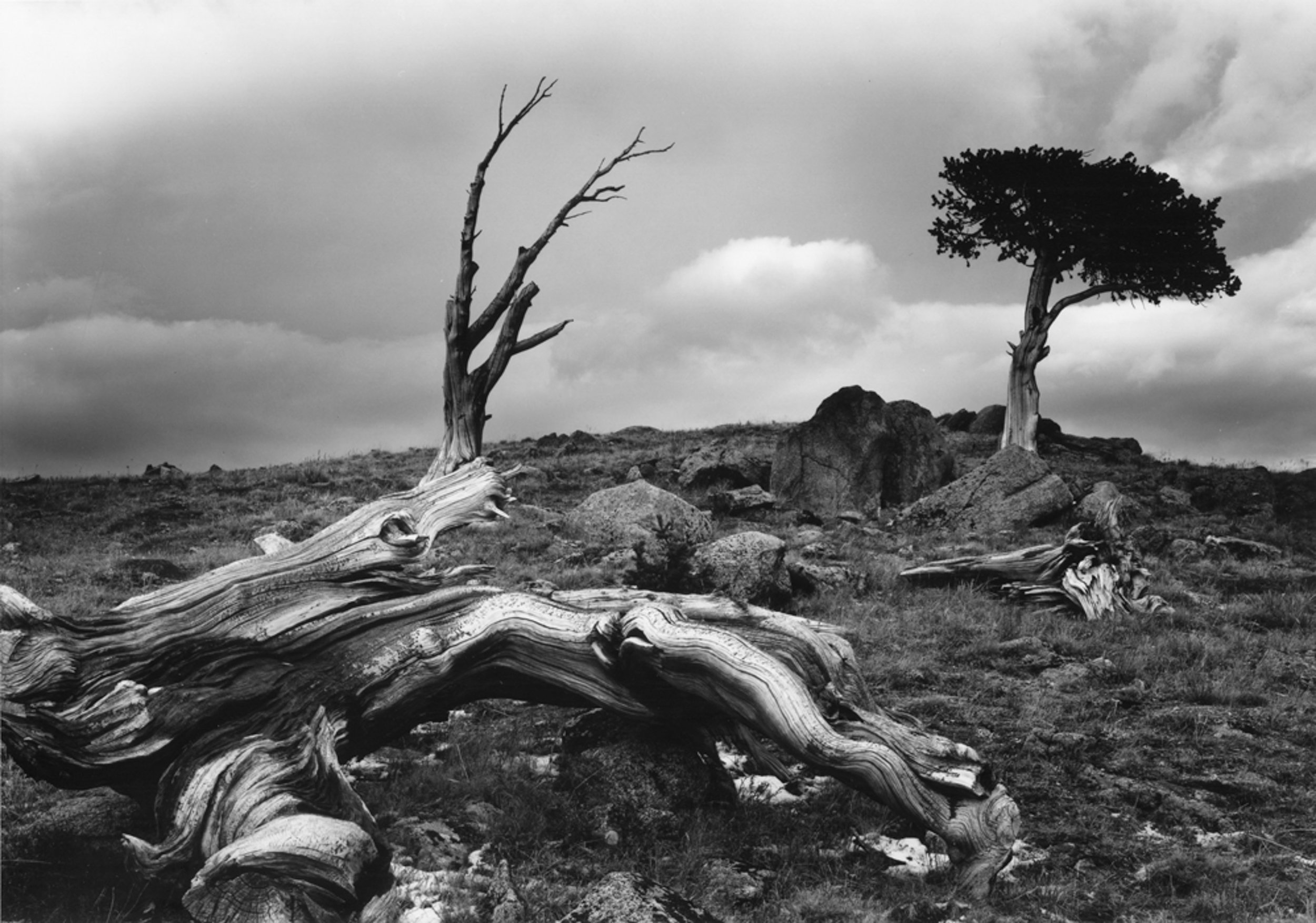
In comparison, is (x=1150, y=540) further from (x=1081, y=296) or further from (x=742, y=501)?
(x=1081, y=296)

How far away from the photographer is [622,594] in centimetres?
768

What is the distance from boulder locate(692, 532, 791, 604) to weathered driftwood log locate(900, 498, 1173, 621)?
8.58ft

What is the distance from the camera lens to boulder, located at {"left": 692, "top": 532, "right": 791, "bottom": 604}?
13609 millimetres

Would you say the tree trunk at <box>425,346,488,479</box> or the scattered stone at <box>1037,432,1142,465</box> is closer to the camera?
the tree trunk at <box>425,346,488,479</box>

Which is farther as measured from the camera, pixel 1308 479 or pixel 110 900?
pixel 1308 479

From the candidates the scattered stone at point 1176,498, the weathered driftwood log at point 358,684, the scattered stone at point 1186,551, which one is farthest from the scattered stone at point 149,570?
the scattered stone at point 1176,498

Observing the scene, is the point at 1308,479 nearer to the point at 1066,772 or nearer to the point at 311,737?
the point at 1066,772

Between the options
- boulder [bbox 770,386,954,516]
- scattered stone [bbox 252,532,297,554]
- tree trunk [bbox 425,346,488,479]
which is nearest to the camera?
scattered stone [bbox 252,532,297,554]

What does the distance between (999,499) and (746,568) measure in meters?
8.42

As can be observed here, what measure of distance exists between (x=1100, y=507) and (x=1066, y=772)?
12469mm

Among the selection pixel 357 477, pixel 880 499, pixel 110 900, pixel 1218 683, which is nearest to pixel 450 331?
pixel 357 477

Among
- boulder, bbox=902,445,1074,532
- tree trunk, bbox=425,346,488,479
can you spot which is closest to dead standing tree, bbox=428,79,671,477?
tree trunk, bbox=425,346,488,479

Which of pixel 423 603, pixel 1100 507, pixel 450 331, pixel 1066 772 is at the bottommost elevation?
pixel 1066 772

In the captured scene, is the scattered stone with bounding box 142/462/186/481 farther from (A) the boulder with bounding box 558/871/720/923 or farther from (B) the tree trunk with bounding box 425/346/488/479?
(A) the boulder with bounding box 558/871/720/923
